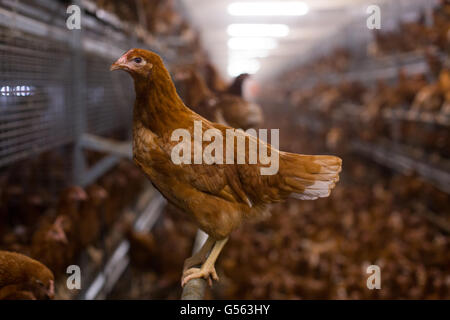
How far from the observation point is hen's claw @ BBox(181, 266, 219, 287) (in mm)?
781

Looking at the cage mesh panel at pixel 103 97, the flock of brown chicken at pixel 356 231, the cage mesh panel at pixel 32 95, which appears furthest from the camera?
the cage mesh panel at pixel 103 97

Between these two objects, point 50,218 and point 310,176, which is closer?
point 310,176

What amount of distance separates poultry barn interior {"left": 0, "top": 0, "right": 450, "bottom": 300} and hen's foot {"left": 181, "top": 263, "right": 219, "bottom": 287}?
0.01 meters

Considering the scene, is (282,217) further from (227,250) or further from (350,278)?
(350,278)

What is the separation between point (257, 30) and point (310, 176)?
11.1 feet

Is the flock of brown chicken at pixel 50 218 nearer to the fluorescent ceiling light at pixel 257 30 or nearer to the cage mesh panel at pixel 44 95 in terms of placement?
the cage mesh panel at pixel 44 95

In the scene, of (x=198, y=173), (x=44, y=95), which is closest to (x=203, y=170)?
(x=198, y=173)

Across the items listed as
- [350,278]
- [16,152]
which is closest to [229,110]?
[16,152]

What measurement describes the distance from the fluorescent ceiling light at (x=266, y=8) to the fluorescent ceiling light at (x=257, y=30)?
13cm

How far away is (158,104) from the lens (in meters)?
0.68

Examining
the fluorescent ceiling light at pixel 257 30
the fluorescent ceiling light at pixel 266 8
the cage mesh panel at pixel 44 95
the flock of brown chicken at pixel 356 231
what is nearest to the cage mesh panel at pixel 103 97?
the cage mesh panel at pixel 44 95

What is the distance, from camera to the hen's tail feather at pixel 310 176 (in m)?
0.72

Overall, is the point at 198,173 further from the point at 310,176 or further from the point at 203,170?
the point at 310,176

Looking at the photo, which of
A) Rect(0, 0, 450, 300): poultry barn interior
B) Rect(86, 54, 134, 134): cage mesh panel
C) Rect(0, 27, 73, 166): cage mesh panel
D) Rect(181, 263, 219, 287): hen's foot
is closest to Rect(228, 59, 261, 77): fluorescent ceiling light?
Rect(0, 0, 450, 300): poultry barn interior
